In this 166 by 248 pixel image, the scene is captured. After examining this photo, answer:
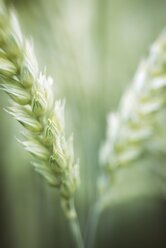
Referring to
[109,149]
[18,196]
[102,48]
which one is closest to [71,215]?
[109,149]

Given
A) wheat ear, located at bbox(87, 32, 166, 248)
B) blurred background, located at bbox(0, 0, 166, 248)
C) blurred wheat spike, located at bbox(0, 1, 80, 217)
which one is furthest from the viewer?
blurred background, located at bbox(0, 0, 166, 248)

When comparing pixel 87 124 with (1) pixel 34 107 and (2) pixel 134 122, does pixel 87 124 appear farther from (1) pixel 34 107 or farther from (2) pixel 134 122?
(1) pixel 34 107

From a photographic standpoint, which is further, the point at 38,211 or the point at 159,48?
the point at 38,211

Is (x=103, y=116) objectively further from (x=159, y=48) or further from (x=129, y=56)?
(x=159, y=48)

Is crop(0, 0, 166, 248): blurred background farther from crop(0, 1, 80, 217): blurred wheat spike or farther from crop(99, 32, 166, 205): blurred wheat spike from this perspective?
crop(0, 1, 80, 217): blurred wheat spike

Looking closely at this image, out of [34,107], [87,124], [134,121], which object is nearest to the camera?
[34,107]

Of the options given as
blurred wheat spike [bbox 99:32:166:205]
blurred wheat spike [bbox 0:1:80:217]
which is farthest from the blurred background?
blurred wheat spike [bbox 0:1:80:217]

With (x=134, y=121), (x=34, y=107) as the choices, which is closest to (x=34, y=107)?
(x=34, y=107)
